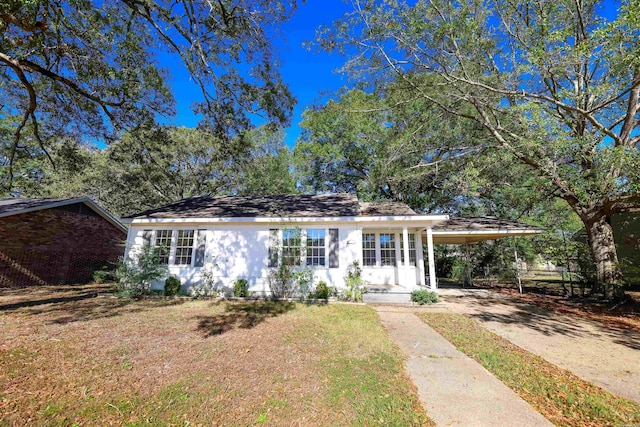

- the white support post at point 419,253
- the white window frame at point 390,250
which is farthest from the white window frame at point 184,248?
the white support post at point 419,253

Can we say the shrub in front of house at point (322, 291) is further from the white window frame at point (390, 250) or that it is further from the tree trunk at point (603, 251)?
the tree trunk at point (603, 251)

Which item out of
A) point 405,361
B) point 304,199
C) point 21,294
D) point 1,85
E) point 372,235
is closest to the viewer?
point 405,361

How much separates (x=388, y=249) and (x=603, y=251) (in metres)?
8.03

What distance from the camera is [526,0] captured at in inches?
366

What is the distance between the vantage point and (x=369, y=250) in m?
12.4

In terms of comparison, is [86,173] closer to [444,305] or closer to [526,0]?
[444,305]

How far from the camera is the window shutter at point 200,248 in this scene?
10703 mm

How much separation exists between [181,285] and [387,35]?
1245cm

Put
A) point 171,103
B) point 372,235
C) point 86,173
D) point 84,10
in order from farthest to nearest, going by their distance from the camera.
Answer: point 86,173
point 372,235
point 171,103
point 84,10

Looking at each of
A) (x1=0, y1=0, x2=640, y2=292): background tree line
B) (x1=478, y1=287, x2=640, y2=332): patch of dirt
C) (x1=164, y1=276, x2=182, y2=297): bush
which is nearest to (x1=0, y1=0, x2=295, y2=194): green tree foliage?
(x1=0, y1=0, x2=640, y2=292): background tree line

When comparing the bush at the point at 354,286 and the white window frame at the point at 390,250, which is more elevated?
the white window frame at the point at 390,250

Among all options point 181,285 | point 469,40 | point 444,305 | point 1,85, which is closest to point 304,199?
point 181,285

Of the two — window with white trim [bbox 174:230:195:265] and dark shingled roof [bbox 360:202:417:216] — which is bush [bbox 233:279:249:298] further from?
dark shingled roof [bbox 360:202:417:216]

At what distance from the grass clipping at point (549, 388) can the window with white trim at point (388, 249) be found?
6085mm
